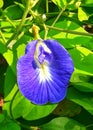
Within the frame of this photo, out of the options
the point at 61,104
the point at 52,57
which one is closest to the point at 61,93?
the point at 52,57

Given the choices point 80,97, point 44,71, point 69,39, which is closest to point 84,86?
point 80,97

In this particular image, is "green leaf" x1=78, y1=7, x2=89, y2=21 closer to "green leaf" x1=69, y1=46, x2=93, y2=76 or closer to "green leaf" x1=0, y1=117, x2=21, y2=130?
"green leaf" x1=69, y1=46, x2=93, y2=76

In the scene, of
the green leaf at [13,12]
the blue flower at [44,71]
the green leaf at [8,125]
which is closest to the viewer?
the blue flower at [44,71]

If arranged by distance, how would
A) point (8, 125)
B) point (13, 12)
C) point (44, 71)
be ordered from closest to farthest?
point (44, 71)
point (8, 125)
point (13, 12)

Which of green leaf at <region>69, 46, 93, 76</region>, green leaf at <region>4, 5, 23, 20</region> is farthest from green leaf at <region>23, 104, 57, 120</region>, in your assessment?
green leaf at <region>4, 5, 23, 20</region>

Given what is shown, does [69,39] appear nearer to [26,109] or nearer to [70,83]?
[70,83]

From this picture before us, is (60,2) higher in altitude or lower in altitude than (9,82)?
higher

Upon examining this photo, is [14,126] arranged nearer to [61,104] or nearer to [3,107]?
[3,107]

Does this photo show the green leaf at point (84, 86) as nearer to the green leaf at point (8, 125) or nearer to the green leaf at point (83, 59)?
the green leaf at point (83, 59)

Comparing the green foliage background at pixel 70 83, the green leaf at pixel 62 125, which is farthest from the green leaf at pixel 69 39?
the green leaf at pixel 62 125
